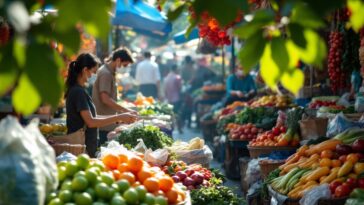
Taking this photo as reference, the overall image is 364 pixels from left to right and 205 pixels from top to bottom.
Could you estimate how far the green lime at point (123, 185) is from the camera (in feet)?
14.3

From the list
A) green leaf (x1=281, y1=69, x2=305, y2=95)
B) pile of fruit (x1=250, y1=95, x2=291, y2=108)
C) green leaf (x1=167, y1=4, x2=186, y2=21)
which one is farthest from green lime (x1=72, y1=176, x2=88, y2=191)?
pile of fruit (x1=250, y1=95, x2=291, y2=108)

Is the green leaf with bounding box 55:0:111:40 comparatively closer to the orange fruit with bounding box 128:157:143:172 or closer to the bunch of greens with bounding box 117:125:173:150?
the orange fruit with bounding box 128:157:143:172

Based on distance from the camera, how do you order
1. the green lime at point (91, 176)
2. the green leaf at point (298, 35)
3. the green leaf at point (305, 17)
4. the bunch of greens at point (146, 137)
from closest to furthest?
the green leaf at point (305, 17), the green leaf at point (298, 35), the green lime at point (91, 176), the bunch of greens at point (146, 137)

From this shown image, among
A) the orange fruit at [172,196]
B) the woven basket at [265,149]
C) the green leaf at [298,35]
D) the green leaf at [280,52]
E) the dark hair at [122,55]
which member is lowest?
the woven basket at [265,149]

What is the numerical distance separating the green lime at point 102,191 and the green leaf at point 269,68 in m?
1.79

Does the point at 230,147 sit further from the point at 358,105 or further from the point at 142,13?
the point at 142,13

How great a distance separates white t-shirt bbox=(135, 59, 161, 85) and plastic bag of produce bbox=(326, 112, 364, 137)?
1164cm

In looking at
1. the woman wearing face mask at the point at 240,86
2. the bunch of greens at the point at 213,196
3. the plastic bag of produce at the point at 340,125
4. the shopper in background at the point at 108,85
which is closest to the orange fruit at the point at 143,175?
the bunch of greens at the point at 213,196

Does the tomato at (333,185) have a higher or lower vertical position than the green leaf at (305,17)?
lower

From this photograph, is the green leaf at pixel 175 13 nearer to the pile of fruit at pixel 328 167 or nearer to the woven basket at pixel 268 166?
the pile of fruit at pixel 328 167

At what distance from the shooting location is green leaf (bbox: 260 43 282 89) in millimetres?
2641

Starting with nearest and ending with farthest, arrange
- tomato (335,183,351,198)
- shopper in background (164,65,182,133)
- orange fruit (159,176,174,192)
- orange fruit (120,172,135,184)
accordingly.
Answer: orange fruit (120,172,135,184) < orange fruit (159,176,174,192) < tomato (335,183,351,198) < shopper in background (164,65,182,133)

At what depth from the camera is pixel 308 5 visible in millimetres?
2330

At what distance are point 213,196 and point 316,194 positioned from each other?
3.21 feet
